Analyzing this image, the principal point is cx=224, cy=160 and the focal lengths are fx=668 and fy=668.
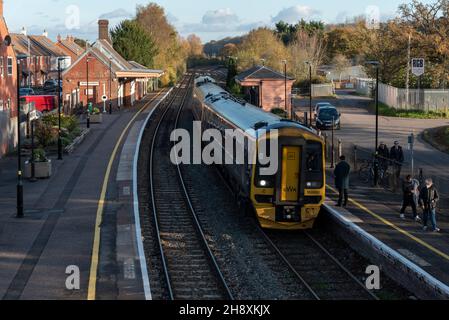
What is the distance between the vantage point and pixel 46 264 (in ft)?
50.8

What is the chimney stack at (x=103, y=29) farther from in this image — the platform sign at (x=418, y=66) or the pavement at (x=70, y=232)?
the pavement at (x=70, y=232)

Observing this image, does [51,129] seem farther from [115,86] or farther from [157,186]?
[115,86]

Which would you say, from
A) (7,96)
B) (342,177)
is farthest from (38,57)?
(342,177)

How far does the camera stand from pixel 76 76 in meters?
58.1

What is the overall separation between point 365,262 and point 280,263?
6.98 ft

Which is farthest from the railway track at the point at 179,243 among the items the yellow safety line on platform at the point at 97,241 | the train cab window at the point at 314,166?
the train cab window at the point at 314,166

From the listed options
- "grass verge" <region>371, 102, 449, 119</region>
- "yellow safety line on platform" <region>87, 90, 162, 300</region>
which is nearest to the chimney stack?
"grass verge" <region>371, 102, 449, 119</region>

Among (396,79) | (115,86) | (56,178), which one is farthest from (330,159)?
(396,79)

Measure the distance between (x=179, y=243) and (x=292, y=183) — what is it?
355 centimetres

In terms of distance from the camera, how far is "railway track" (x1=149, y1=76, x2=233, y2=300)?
14484 mm

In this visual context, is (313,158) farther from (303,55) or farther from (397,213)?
(303,55)

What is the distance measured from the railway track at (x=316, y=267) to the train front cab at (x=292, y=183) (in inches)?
25.4

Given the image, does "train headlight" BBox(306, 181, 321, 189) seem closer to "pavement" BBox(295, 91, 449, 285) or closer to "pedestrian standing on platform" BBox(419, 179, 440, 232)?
"pavement" BBox(295, 91, 449, 285)

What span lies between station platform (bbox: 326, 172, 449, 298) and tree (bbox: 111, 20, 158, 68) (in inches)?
2470
